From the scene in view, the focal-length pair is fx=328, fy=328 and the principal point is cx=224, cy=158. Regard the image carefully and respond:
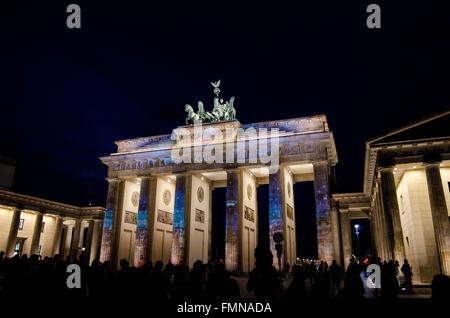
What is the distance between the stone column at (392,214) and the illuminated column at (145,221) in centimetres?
2126

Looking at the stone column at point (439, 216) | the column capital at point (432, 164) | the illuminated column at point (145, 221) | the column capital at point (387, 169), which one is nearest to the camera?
the stone column at point (439, 216)

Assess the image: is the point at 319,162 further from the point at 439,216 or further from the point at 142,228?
the point at 142,228

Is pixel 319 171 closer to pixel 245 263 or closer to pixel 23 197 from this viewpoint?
pixel 245 263

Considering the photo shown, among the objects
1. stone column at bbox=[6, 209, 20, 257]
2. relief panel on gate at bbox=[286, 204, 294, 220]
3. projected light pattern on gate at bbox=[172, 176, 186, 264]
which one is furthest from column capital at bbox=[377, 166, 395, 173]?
stone column at bbox=[6, 209, 20, 257]

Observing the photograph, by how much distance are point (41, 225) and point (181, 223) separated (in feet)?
75.6

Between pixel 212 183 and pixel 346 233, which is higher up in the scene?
pixel 212 183

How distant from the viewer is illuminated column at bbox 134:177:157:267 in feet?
102

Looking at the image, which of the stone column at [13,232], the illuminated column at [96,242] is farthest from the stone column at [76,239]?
the stone column at [13,232]

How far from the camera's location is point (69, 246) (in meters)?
50.8

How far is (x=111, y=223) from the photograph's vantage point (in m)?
32.8

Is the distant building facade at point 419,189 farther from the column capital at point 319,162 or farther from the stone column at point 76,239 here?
the stone column at point 76,239

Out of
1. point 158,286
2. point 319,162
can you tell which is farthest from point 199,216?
point 158,286

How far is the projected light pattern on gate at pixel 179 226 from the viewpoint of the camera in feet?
96.3

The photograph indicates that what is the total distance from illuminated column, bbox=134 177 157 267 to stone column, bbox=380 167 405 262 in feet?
69.8
